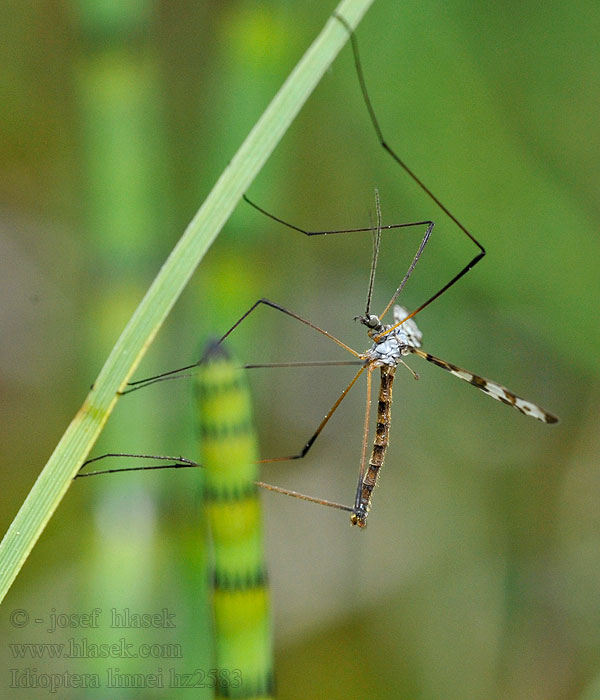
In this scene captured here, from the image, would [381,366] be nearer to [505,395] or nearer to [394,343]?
[394,343]

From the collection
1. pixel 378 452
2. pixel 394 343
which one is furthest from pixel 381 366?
pixel 378 452

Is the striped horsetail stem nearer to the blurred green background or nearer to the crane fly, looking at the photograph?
the crane fly

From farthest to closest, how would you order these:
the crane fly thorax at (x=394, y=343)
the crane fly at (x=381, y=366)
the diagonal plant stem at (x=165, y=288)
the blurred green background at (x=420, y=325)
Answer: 1. the blurred green background at (x=420, y=325)
2. the crane fly thorax at (x=394, y=343)
3. the crane fly at (x=381, y=366)
4. the diagonal plant stem at (x=165, y=288)

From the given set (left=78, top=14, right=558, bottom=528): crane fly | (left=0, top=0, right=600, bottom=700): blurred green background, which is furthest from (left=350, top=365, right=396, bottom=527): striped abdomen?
(left=0, top=0, right=600, bottom=700): blurred green background

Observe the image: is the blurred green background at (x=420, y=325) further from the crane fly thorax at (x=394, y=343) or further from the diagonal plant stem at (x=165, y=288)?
the diagonal plant stem at (x=165, y=288)

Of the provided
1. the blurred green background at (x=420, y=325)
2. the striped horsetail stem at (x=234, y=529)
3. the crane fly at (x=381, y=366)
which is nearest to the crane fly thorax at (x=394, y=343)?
the crane fly at (x=381, y=366)

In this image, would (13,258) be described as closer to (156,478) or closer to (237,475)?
(156,478)
